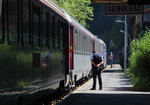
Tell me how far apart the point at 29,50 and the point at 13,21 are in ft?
4.97

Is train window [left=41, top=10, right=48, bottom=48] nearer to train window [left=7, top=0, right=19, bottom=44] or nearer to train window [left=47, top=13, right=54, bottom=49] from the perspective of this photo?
train window [left=47, top=13, right=54, bottom=49]

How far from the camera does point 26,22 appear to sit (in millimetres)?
10555

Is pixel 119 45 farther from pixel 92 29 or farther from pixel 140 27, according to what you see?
pixel 140 27

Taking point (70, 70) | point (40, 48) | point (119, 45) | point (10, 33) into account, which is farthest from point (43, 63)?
point (119, 45)

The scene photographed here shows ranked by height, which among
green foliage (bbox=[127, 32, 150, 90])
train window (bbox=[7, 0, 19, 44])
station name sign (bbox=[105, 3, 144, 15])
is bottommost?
green foliage (bbox=[127, 32, 150, 90])

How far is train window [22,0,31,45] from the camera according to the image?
10.2 meters

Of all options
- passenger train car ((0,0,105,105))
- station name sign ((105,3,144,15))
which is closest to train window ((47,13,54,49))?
passenger train car ((0,0,105,105))

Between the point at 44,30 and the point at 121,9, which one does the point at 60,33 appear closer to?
the point at 121,9

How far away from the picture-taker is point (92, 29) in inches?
4734

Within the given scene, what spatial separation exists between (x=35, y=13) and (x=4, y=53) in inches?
124

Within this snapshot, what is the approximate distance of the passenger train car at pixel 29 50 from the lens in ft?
28.9

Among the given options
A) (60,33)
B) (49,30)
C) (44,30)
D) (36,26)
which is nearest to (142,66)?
(60,33)

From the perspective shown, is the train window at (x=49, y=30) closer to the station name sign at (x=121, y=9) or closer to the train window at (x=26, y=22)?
the train window at (x=26, y=22)

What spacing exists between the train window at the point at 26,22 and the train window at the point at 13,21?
551 millimetres
